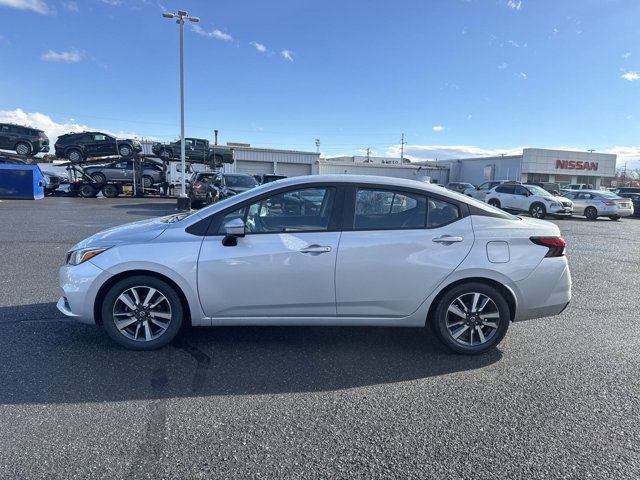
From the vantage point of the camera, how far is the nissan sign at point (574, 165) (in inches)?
1881

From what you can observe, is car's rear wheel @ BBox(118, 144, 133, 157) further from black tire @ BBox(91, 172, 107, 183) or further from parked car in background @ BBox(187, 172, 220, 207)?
parked car in background @ BBox(187, 172, 220, 207)

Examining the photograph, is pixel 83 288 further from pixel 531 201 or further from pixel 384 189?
pixel 531 201

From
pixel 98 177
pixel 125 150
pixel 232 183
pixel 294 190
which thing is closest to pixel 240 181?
pixel 232 183

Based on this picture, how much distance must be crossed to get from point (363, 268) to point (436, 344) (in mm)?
1215

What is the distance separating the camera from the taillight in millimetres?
3867

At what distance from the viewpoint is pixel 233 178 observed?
1869 centimetres

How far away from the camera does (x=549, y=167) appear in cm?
4734

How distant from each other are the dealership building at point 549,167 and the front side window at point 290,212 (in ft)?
159

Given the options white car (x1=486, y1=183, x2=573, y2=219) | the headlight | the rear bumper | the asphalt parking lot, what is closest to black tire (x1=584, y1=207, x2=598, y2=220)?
white car (x1=486, y1=183, x2=573, y2=219)

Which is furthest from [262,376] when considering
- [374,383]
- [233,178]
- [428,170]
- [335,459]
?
[428,170]

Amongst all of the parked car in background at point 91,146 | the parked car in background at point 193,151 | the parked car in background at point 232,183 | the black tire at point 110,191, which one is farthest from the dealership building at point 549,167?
the black tire at point 110,191

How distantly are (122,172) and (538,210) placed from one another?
23.0 meters

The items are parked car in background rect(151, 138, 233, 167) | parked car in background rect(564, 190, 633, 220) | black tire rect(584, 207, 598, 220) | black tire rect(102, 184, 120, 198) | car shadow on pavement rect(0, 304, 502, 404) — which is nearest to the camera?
car shadow on pavement rect(0, 304, 502, 404)

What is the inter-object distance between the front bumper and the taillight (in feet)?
12.7
